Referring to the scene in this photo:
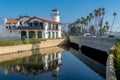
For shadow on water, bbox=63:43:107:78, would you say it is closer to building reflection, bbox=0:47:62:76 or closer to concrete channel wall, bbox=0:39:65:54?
building reflection, bbox=0:47:62:76

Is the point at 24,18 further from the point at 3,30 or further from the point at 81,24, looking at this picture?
the point at 81,24

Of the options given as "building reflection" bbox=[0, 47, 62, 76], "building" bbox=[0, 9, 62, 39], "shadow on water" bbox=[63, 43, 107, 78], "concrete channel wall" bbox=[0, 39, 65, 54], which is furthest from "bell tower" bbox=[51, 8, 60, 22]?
"building reflection" bbox=[0, 47, 62, 76]

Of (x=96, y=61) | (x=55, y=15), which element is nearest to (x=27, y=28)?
(x=55, y=15)

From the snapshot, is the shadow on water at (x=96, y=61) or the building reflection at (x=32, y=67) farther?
the shadow on water at (x=96, y=61)

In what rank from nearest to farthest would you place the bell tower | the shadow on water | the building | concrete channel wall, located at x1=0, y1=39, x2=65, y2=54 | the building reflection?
the building reflection
the shadow on water
concrete channel wall, located at x1=0, y1=39, x2=65, y2=54
the building
the bell tower

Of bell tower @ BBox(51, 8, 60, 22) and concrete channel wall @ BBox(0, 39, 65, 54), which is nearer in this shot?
concrete channel wall @ BBox(0, 39, 65, 54)

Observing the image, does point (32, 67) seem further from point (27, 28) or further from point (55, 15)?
point (55, 15)

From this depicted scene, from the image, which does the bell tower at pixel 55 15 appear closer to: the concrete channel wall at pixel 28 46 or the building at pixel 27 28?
the building at pixel 27 28

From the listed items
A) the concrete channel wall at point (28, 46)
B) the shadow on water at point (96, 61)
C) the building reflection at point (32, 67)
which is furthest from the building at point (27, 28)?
the building reflection at point (32, 67)

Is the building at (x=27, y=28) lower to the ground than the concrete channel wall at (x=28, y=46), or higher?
higher

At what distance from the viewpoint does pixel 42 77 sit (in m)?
25.2

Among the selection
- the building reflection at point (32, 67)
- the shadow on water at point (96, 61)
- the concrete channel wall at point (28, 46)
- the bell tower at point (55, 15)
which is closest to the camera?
the building reflection at point (32, 67)

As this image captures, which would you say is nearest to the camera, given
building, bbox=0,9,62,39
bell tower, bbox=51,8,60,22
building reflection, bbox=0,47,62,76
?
building reflection, bbox=0,47,62,76

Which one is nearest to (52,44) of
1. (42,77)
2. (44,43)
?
(44,43)
